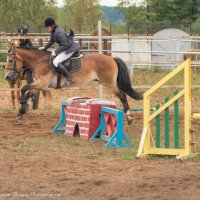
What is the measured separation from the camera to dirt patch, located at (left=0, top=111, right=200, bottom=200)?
7.97m

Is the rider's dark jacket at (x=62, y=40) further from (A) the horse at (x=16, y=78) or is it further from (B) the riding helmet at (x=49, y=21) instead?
(A) the horse at (x=16, y=78)

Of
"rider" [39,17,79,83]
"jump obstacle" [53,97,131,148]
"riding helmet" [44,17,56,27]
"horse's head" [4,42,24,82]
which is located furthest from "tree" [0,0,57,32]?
"jump obstacle" [53,97,131,148]

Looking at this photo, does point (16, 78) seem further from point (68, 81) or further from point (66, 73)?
point (66, 73)

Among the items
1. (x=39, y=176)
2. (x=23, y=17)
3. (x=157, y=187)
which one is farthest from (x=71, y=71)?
(x=23, y=17)

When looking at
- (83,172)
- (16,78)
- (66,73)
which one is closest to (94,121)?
(66,73)

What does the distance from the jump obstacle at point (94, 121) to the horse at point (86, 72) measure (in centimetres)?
140

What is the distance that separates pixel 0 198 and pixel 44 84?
24.2 ft

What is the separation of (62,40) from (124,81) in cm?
164

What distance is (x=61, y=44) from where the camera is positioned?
14.7 m

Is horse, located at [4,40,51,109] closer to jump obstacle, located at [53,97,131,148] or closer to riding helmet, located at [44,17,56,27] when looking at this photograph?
riding helmet, located at [44,17,56,27]

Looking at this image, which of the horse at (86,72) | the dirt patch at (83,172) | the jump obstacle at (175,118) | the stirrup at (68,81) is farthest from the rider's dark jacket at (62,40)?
the jump obstacle at (175,118)

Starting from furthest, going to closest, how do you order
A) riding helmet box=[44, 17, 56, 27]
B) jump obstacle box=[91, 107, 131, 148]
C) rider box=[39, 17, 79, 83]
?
1. rider box=[39, 17, 79, 83]
2. riding helmet box=[44, 17, 56, 27]
3. jump obstacle box=[91, 107, 131, 148]

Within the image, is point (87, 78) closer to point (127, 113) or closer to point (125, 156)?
point (127, 113)

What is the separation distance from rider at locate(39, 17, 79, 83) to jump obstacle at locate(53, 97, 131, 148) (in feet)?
4.23
